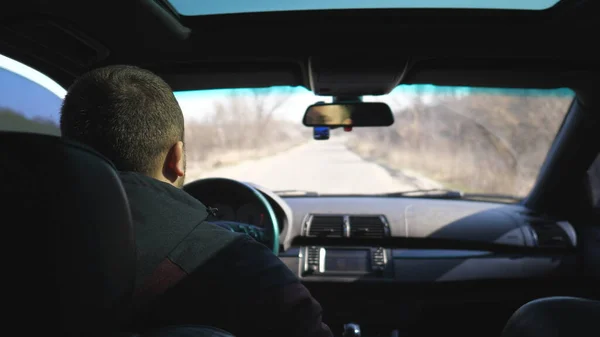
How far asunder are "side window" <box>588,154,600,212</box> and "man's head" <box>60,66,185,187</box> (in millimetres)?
4540

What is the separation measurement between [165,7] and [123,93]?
199 cm

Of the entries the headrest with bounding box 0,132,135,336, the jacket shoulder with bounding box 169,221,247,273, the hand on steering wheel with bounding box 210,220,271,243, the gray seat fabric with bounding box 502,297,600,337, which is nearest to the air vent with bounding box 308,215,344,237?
the hand on steering wheel with bounding box 210,220,271,243

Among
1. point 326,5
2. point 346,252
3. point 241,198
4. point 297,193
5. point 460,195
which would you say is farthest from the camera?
point 297,193

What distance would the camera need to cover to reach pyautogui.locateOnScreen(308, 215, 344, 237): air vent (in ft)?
16.4

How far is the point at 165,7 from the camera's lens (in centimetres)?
341

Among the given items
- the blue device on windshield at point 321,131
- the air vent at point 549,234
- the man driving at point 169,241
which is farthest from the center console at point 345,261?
the man driving at point 169,241

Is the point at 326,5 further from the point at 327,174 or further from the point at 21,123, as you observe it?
the point at 327,174

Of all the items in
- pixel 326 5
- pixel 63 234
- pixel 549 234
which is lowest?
pixel 549 234

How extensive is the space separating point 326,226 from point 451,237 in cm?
126

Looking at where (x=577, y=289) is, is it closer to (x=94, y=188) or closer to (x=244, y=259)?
(x=244, y=259)

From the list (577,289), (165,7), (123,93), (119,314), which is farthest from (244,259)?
(577,289)

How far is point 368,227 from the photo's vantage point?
4996 mm

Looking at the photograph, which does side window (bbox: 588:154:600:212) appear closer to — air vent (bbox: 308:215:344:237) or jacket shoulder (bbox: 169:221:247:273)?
air vent (bbox: 308:215:344:237)

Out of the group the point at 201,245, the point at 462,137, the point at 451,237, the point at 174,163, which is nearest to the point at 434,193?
the point at 451,237
